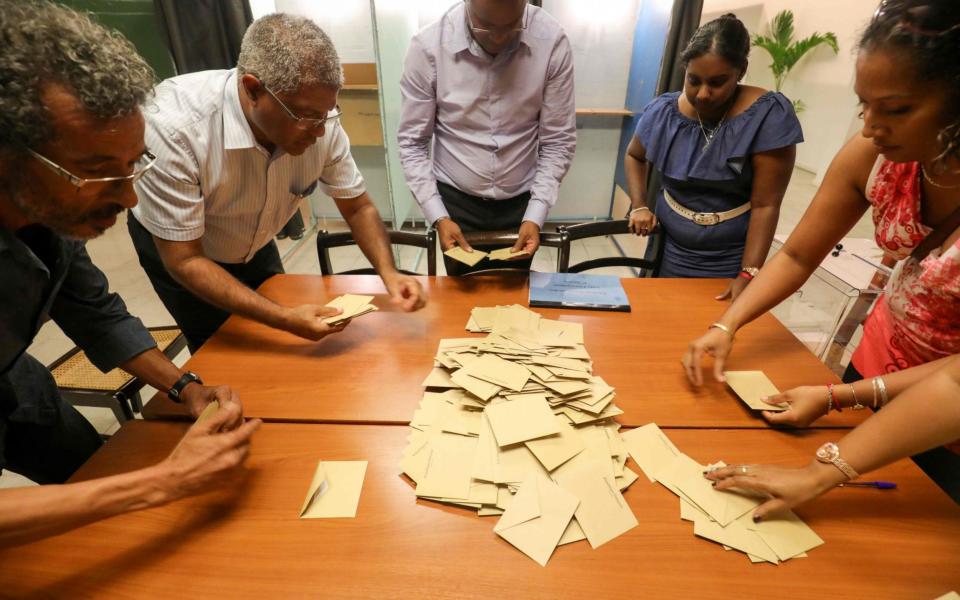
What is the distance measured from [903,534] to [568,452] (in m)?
0.60

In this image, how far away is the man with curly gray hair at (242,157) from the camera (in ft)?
3.88

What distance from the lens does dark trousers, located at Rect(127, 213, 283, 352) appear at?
1607mm

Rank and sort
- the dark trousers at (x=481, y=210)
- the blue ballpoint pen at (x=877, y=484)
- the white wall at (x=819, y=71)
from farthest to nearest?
the white wall at (x=819, y=71) → the dark trousers at (x=481, y=210) → the blue ballpoint pen at (x=877, y=484)

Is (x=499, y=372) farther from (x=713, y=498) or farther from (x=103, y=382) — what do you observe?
(x=103, y=382)

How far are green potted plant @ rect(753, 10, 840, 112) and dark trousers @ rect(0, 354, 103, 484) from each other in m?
7.45

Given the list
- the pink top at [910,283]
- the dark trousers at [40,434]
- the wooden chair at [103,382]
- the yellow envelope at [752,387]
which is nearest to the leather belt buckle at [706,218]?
the pink top at [910,283]

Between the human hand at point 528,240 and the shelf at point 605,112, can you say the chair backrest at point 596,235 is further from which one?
the shelf at point 605,112

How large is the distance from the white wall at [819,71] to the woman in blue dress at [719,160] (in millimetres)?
4696

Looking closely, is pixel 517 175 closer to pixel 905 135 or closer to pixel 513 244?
pixel 513 244

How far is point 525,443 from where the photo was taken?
37.7 inches

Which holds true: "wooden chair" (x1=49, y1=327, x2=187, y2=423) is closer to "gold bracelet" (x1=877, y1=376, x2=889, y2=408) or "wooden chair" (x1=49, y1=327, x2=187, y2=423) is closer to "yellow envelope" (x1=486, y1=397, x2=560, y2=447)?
"yellow envelope" (x1=486, y1=397, x2=560, y2=447)

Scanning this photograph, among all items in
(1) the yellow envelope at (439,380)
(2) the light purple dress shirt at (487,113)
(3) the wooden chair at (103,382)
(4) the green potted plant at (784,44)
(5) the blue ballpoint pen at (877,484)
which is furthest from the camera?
(4) the green potted plant at (784,44)

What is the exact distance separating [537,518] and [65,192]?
0.99m

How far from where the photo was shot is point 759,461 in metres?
0.96
